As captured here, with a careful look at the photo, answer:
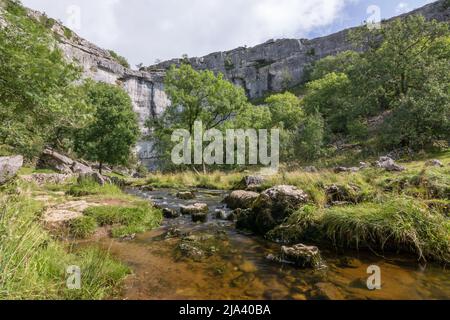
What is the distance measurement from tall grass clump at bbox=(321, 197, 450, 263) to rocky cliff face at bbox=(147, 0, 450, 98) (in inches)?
3238

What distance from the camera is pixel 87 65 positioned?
221 feet

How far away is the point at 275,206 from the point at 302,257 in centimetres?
252

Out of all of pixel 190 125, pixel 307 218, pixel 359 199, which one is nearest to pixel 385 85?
pixel 190 125

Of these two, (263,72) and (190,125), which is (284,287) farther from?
(263,72)

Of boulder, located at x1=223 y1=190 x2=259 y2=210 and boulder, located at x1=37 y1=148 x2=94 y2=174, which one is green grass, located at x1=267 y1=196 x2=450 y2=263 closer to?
boulder, located at x1=223 y1=190 x2=259 y2=210

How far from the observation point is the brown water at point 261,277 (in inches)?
169

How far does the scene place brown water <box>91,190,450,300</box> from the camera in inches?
169

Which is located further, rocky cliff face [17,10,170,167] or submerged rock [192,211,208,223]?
rocky cliff face [17,10,170,167]

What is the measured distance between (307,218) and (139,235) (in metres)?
4.55

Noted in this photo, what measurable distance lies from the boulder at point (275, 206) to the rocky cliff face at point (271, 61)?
266ft

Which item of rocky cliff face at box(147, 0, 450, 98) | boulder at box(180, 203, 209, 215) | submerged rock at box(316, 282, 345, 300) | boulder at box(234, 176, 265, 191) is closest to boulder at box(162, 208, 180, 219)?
boulder at box(180, 203, 209, 215)

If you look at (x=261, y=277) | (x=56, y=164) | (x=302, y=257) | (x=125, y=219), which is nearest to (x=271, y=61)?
(x=56, y=164)

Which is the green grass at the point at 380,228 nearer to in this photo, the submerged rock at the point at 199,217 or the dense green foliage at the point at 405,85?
the submerged rock at the point at 199,217

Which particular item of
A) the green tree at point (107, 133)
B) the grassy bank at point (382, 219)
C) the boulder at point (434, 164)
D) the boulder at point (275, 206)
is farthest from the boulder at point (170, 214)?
the green tree at point (107, 133)
